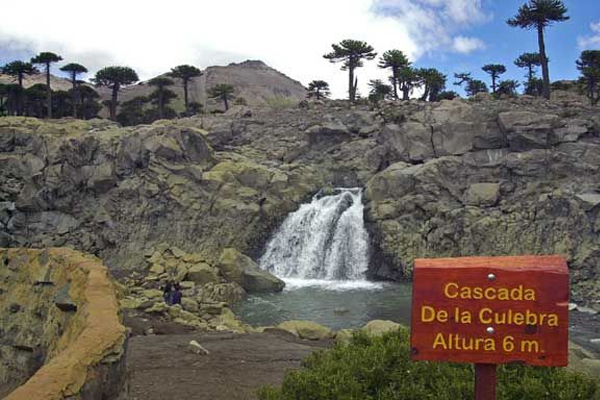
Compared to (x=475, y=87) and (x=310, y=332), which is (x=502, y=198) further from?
(x=475, y=87)

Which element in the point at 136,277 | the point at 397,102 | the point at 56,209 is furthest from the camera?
the point at 397,102

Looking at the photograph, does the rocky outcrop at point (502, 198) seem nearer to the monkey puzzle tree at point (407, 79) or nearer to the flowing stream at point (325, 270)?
the flowing stream at point (325, 270)

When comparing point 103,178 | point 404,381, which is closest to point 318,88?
point 103,178

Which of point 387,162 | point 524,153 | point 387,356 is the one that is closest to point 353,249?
point 387,162

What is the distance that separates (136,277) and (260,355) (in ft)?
63.1

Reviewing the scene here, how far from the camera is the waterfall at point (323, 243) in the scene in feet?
109

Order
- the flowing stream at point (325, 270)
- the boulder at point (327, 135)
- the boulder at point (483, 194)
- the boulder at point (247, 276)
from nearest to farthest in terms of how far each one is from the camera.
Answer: the flowing stream at point (325, 270) < the boulder at point (247, 276) < the boulder at point (483, 194) < the boulder at point (327, 135)

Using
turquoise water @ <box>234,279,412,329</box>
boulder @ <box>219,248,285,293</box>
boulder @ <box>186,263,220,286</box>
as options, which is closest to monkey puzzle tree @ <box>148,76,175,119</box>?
boulder @ <box>219,248,285,293</box>

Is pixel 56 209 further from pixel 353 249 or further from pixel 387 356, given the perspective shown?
pixel 387 356

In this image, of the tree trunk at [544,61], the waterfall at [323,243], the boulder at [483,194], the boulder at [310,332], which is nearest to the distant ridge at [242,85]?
the tree trunk at [544,61]

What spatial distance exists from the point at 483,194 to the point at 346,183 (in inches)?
474

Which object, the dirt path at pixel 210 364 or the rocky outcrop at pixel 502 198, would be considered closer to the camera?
the dirt path at pixel 210 364

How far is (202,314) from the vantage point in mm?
22594

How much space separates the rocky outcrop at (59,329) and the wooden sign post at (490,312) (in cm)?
326
